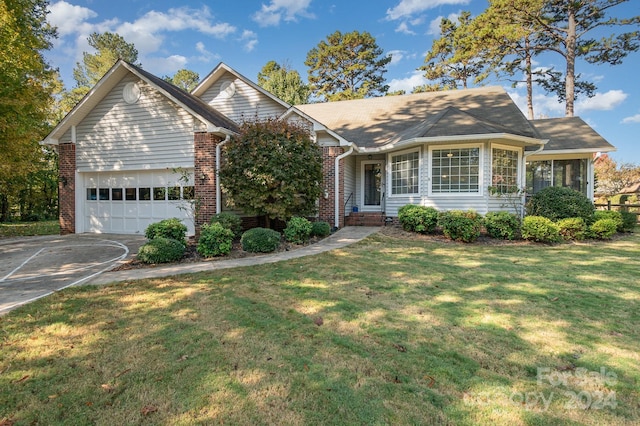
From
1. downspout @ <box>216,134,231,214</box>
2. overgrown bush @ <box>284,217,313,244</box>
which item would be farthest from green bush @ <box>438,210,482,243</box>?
downspout @ <box>216,134,231,214</box>

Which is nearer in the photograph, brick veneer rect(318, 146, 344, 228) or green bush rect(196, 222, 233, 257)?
green bush rect(196, 222, 233, 257)

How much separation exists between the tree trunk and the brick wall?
2194 cm

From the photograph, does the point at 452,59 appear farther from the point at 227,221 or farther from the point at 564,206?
the point at 227,221

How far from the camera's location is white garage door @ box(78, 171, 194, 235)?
35.6 feet

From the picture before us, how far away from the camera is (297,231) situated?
913 cm

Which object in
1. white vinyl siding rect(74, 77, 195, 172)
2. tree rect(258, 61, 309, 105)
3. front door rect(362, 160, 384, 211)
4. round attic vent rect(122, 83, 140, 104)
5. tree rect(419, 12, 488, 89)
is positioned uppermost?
tree rect(419, 12, 488, 89)

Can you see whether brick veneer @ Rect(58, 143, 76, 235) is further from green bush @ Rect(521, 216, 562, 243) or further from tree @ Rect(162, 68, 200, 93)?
tree @ Rect(162, 68, 200, 93)

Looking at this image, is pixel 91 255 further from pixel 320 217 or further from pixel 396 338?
pixel 396 338

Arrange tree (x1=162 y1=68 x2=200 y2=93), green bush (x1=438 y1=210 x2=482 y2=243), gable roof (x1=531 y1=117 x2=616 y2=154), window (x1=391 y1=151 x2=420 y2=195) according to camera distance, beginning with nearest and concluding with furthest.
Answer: green bush (x1=438 y1=210 x2=482 y2=243)
window (x1=391 y1=151 x2=420 y2=195)
gable roof (x1=531 y1=117 x2=616 y2=154)
tree (x1=162 y1=68 x2=200 y2=93)

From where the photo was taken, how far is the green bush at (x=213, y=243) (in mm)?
7637

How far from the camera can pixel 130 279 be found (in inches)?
225

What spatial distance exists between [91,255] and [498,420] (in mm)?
8915

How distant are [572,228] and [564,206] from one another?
2.65 feet

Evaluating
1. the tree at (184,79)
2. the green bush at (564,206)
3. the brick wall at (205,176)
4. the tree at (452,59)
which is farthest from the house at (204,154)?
the tree at (184,79)
